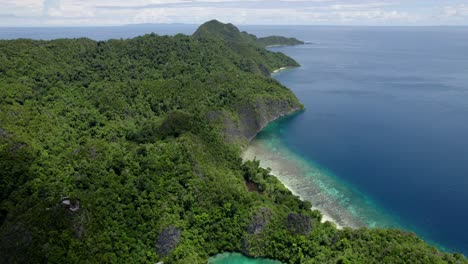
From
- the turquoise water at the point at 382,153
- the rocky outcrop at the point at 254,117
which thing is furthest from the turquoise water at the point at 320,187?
the rocky outcrop at the point at 254,117

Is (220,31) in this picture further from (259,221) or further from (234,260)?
(234,260)

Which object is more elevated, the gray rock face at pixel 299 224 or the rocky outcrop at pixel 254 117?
the rocky outcrop at pixel 254 117

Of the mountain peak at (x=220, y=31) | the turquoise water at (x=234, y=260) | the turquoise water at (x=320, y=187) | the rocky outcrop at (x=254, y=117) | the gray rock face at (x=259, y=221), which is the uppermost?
the mountain peak at (x=220, y=31)

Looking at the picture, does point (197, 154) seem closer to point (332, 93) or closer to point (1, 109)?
point (1, 109)

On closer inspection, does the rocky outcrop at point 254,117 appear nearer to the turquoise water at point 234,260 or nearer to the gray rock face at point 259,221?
the gray rock face at point 259,221

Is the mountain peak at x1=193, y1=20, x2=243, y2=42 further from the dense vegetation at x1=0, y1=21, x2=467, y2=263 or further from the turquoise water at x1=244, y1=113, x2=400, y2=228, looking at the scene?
the turquoise water at x1=244, y1=113, x2=400, y2=228

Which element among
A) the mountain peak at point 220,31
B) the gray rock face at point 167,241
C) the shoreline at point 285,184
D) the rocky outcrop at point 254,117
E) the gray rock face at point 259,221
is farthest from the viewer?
the mountain peak at point 220,31

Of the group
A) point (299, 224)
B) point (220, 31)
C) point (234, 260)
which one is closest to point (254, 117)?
point (299, 224)
